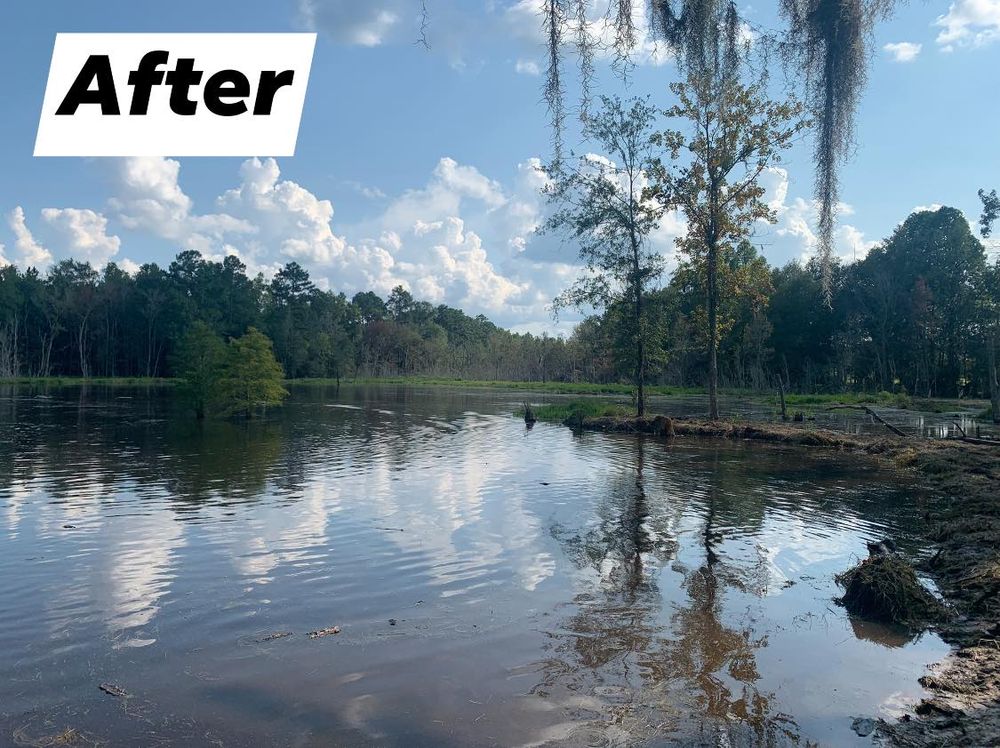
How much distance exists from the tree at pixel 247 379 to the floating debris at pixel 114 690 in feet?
113

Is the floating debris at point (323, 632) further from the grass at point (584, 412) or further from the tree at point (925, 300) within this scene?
the tree at point (925, 300)

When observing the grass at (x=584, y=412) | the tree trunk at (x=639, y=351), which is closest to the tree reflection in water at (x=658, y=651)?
the tree trunk at (x=639, y=351)

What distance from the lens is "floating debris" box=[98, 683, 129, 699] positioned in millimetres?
5773

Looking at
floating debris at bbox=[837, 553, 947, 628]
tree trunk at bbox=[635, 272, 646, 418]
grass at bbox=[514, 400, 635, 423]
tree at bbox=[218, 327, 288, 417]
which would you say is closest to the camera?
floating debris at bbox=[837, 553, 947, 628]

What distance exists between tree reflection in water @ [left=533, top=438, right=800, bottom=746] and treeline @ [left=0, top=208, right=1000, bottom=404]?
22707 millimetres

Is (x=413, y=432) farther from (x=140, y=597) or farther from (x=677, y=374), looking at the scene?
(x=677, y=374)

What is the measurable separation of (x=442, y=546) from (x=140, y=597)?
14.8ft

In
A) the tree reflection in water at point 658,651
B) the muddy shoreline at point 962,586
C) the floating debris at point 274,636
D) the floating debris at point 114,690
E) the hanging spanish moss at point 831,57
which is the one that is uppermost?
the hanging spanish moss at point 831,57

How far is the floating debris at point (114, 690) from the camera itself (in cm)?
577

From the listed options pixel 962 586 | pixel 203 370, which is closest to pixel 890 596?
pixel 962 586

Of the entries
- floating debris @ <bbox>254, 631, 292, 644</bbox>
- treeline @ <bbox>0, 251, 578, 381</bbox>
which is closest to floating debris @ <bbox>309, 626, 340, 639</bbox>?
floating debris @ <bbox>254, 631, 292, 644</bbox>

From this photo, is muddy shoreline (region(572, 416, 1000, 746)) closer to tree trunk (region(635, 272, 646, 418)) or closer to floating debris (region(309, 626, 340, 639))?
floating debris (region(309, 626, 340, 639))

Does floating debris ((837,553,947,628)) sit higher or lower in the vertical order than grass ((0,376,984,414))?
lower

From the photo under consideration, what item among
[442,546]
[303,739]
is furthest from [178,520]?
[303,739]
